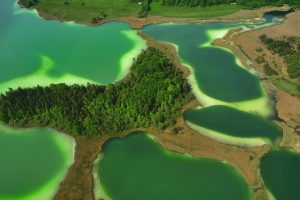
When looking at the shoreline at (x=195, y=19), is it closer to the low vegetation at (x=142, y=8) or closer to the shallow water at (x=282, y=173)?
the low vegetation at (x=142, y=8)

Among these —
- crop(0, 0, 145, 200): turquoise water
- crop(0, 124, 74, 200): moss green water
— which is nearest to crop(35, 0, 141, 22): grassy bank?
crop(0, 0, 145, 200): turquoise water

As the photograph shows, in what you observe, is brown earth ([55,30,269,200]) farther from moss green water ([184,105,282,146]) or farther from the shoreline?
the shoreline

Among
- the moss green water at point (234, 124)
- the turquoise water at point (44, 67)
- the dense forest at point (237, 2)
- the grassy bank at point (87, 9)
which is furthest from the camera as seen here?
the grassy bank at point (87, 9)

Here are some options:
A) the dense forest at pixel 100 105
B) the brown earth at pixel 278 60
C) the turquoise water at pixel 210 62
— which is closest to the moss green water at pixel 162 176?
the dense forest at pixel 100 105

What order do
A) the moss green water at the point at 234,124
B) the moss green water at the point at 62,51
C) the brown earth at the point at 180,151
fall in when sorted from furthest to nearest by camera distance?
the moss green water at the point at 62,51 → the moss green water at the point at 234,124 → the brown earth at the point at 180,151

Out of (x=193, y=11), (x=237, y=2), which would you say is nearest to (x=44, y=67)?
(x=193, y=11)

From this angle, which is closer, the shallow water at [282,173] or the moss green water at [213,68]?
the shallow water at [282,173]
